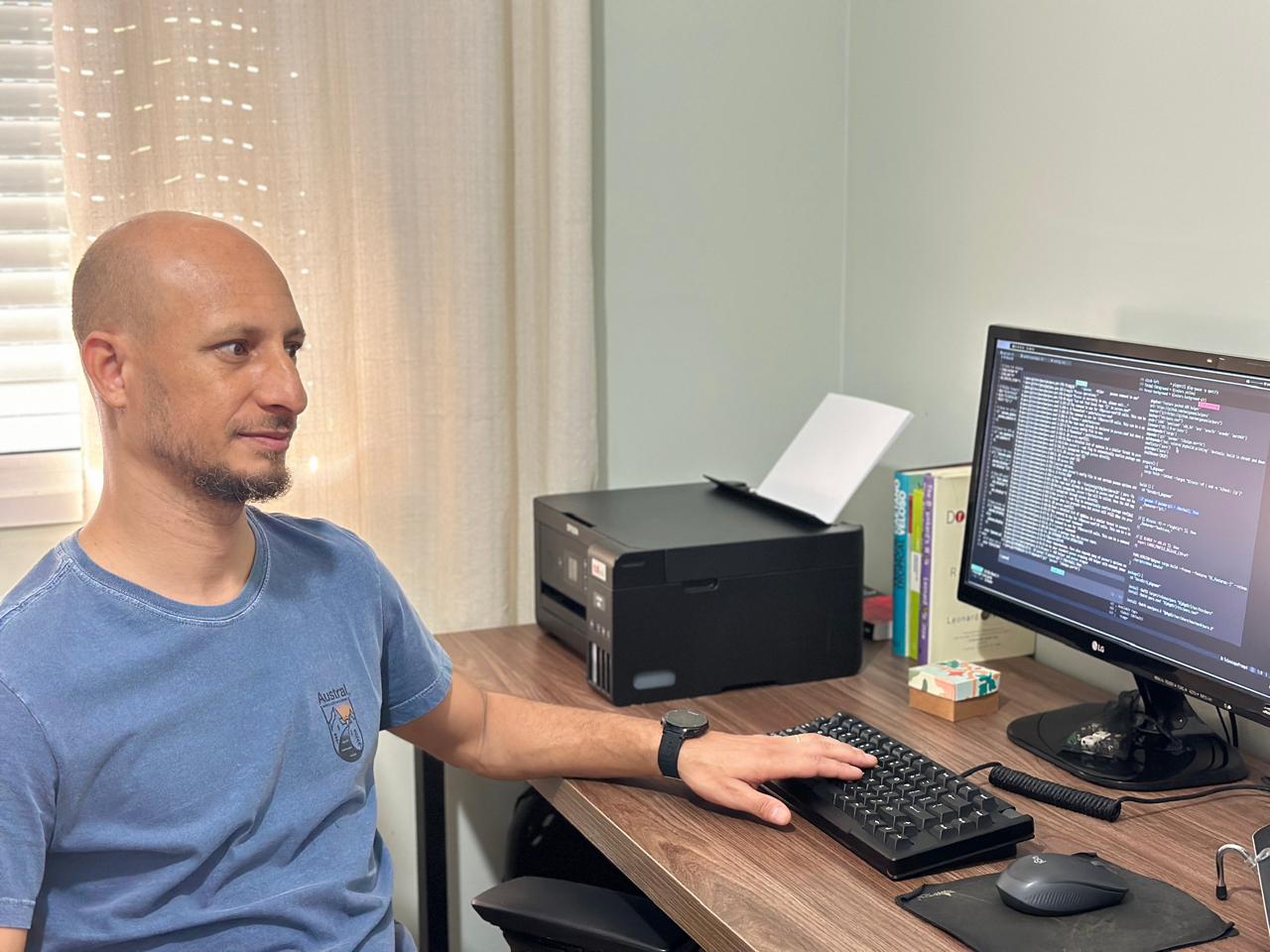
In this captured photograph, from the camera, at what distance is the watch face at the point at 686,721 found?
1570 millimetres

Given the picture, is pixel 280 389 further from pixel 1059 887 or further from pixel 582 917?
pixel 1059 887

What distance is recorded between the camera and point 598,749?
1613mm

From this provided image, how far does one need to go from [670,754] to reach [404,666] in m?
0.32

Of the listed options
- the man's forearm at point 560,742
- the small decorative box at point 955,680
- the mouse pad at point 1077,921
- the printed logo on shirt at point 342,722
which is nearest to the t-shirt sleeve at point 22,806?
Result: the printed logo on shirt at point 342,722

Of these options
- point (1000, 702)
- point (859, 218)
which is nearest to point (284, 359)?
point (1000, 702)

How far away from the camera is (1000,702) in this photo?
1853 millimetres

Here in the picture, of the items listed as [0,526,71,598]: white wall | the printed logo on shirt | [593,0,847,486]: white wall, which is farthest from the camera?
[593,0,847,486]: white wall

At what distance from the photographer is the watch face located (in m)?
1.57

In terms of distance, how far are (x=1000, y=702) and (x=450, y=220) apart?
108 cm

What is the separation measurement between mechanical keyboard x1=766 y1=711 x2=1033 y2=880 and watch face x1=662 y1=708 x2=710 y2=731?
0.35 feet

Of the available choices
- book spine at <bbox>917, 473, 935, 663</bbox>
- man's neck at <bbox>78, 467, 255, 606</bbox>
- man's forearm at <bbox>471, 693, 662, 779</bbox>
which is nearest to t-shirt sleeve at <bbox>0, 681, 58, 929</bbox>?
man's neck at <bbox>78, 467, 255, 606</bbox>

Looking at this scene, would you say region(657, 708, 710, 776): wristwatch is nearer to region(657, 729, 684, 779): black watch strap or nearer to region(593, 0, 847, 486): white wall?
region(657, 729, 684, 779): black watch strap

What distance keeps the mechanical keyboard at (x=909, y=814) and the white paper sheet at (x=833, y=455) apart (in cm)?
51

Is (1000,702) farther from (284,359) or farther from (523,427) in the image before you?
(284,359)
